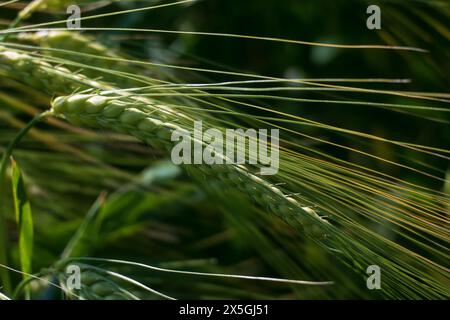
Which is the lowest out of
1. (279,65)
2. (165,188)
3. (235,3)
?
(165,188)

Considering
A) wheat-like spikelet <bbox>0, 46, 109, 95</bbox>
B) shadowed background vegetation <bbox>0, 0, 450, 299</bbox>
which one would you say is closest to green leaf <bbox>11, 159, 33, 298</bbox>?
shadowed background vegetation <bbox>0, 0, 450, 299</bbox>

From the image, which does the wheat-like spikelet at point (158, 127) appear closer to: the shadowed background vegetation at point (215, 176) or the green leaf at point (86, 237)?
the shadowed background vegetation at point (215, 176)

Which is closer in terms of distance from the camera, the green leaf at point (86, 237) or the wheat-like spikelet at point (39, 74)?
the wheat-like spikelet at point (39, 74)

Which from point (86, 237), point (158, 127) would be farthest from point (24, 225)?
point (158, 127)

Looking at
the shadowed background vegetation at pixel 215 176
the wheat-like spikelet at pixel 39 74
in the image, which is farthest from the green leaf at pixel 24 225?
the wheat-like spikelet at pixel 39 74

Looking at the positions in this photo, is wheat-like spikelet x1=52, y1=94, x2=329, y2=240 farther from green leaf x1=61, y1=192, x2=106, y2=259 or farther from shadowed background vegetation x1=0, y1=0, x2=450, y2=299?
green leaf x1=61, y1=192, x2=106, y2=259
